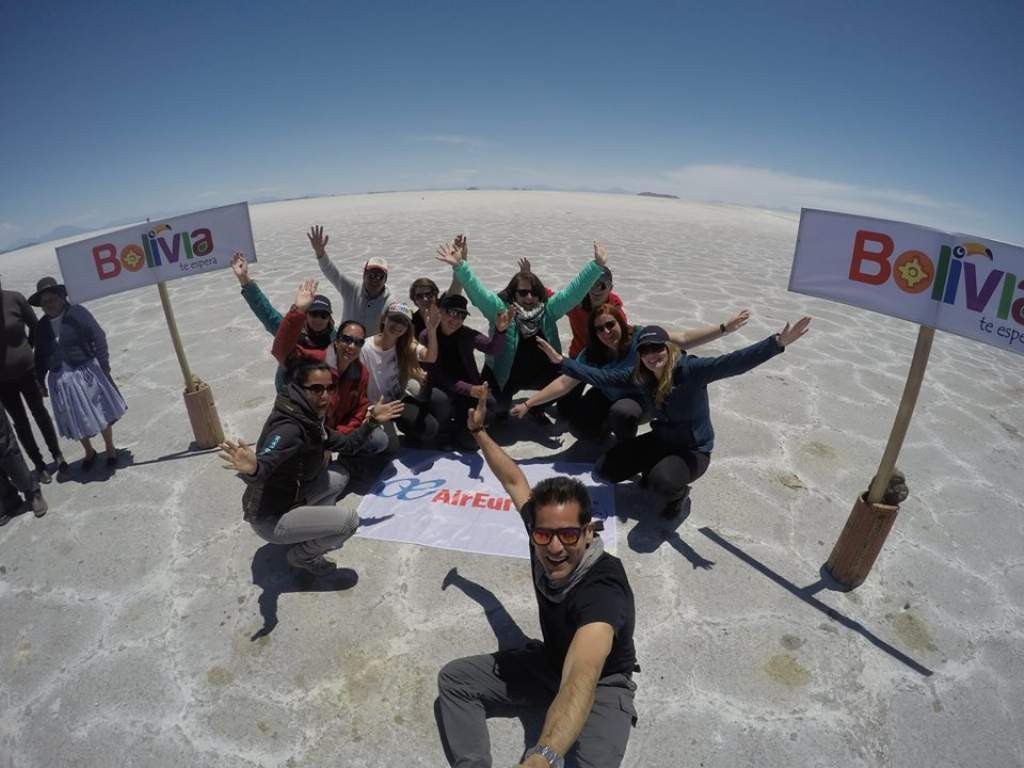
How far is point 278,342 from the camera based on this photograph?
3.95 m

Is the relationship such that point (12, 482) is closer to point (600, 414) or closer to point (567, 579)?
point (567, 579)

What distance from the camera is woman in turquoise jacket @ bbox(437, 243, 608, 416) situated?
4.57 meters

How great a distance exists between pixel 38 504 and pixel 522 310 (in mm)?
4373

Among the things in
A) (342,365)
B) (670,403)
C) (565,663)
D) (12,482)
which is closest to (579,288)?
(670,403)

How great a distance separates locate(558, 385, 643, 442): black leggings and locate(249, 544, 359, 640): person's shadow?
96.8 inches

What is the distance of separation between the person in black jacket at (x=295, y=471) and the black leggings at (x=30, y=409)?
2.98 m

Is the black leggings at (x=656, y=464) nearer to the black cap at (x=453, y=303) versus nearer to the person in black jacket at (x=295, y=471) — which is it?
the black cap at (x=453, y=303)

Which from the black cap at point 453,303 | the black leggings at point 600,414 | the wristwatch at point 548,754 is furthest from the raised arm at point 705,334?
the wristwatch at point 548,754

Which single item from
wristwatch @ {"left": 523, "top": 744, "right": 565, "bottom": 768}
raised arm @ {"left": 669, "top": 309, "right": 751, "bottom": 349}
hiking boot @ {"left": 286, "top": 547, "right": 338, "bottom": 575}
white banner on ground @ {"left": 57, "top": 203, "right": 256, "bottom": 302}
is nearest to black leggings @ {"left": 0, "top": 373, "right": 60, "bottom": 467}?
white banner on ground @ {"left": 57, "top": 203, "right": 256, "bottom": 302}

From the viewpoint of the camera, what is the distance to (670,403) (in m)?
3.65

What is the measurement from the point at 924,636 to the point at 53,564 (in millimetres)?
5868

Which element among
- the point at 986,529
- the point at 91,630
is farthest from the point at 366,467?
the point at 986,529

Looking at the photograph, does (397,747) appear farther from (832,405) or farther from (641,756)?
(832,405)

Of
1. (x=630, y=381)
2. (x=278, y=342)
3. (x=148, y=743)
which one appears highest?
(x=278, y=342)
